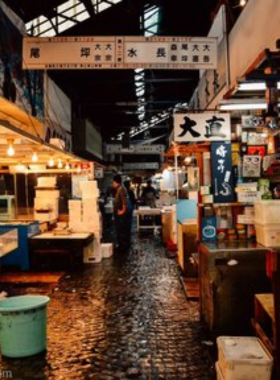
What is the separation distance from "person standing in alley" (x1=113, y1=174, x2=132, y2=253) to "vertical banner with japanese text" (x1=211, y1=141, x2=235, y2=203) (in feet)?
21.0

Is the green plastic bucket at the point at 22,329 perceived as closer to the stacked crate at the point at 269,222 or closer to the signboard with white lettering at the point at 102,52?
the stacked crate at the point at 269,222

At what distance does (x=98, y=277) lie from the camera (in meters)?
8.93

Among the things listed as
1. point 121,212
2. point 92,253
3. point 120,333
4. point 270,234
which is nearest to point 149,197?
point 121,212

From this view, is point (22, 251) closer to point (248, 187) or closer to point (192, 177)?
point (192, 177)

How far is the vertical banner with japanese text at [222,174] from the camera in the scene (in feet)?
19.3

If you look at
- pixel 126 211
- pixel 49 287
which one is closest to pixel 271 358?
pixel 49 287

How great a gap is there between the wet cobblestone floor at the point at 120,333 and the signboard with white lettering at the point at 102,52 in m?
4.49

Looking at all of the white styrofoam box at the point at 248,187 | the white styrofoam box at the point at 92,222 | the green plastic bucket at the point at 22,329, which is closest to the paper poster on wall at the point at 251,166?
the white styrofoam box at the point at 248,187

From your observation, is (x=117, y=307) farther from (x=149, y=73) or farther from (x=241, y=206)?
(x=149, y=73)

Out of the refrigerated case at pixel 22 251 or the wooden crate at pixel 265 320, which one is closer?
the wooden crate at pixel 265 320

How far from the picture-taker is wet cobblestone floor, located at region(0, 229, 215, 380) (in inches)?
173

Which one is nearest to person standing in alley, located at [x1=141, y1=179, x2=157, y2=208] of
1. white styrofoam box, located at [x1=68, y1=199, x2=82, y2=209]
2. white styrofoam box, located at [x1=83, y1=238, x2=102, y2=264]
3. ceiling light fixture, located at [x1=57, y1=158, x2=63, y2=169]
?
ceiling light fixture, located at [x1=57, y1=158, x2=63, y2=169]

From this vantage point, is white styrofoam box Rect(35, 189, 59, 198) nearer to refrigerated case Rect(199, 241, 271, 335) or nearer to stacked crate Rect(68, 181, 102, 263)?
stacked crate Rect(68, 181, 102, 263)

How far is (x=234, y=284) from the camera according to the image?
509cm
